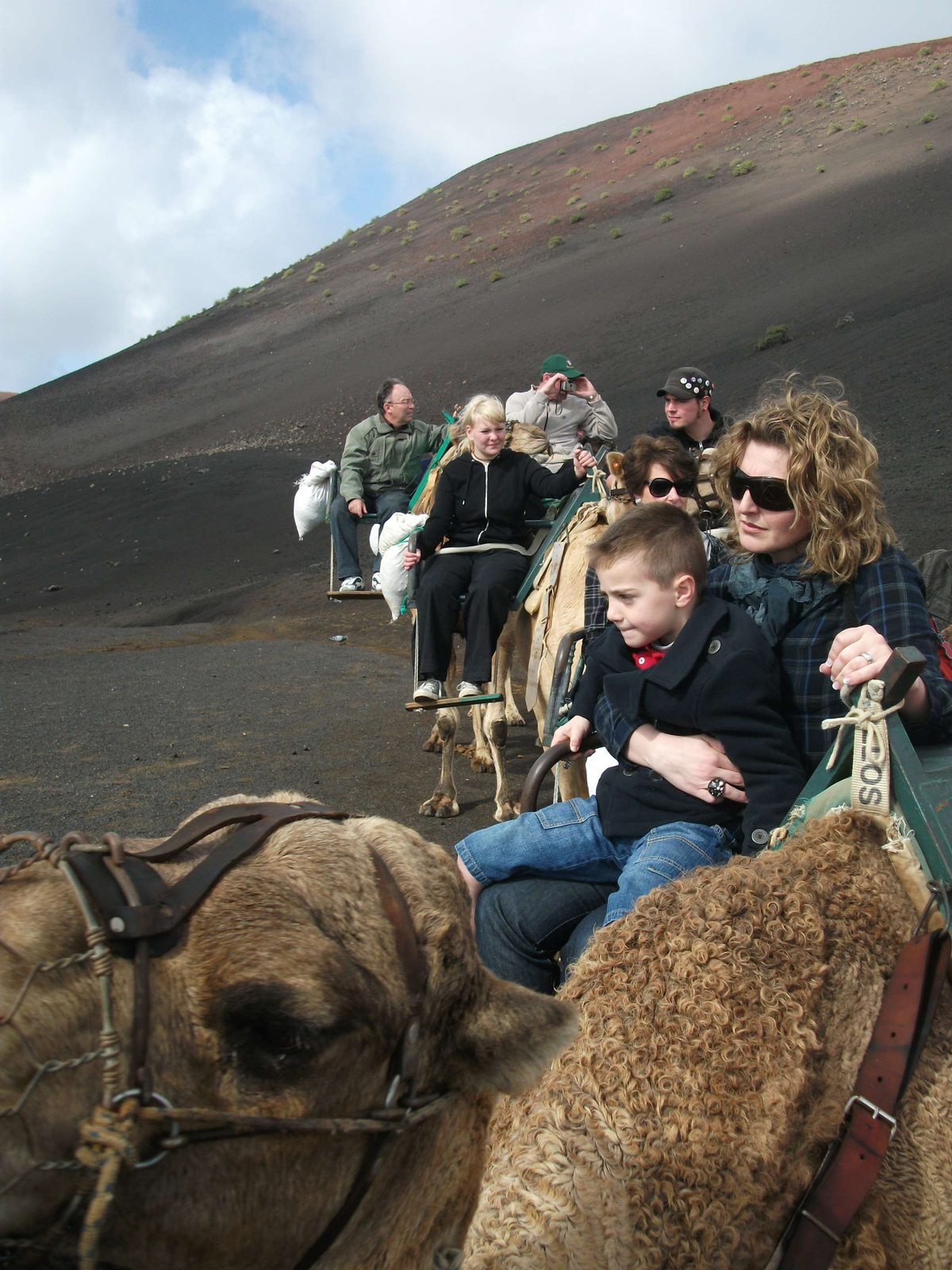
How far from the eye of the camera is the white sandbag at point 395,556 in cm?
727

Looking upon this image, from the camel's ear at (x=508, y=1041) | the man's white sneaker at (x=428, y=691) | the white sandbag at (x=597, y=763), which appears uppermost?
the camel's ear at (x=508, y=1041)

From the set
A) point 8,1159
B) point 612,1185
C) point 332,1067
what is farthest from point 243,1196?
point 612,1185

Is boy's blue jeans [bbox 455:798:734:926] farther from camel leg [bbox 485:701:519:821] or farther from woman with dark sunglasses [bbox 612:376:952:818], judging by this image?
camel leg [bbox 485:701:519:821]

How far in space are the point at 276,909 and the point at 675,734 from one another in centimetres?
181

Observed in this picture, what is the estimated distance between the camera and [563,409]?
9.20m

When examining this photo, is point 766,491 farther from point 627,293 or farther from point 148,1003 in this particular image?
point 627,293

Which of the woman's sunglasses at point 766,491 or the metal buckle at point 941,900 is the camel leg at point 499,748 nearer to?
the woman's sunglasses at point 766,491

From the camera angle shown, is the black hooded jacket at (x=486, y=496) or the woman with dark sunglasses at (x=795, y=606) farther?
the black hooded jacket at (x=486, y=496)

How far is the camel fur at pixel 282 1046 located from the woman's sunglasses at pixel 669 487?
12.1 feet

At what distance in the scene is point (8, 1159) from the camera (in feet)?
3.09

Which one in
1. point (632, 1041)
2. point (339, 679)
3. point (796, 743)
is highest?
point (796, 743)

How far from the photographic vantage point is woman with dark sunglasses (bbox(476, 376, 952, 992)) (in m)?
2.66

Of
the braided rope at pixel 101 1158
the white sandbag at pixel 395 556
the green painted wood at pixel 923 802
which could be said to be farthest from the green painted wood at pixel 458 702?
the braided rope at pixel 101 1158

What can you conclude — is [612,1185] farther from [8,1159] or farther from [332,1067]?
[8,1159]
